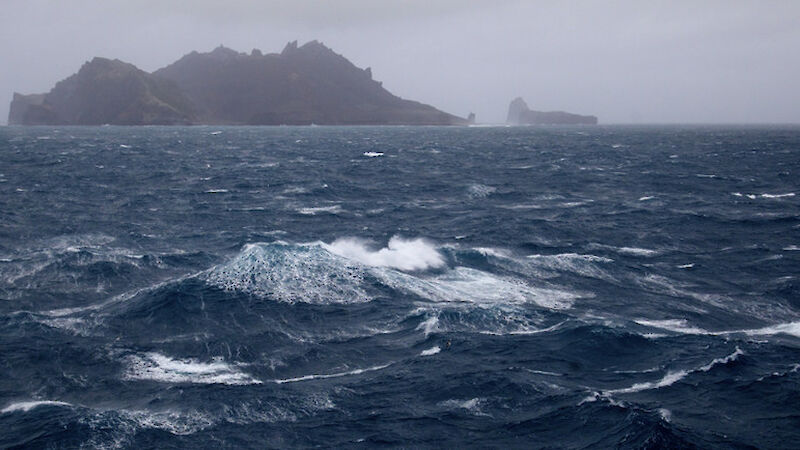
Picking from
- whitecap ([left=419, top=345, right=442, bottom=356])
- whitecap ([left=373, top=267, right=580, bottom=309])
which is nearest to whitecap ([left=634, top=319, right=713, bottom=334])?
whitecap ([left=373, top=267, right=580, bottom=309])

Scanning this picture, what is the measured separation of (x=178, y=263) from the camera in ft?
130

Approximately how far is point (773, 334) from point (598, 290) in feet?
29.1

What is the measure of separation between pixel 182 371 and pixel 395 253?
65.3 ft

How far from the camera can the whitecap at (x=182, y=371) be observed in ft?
76.5

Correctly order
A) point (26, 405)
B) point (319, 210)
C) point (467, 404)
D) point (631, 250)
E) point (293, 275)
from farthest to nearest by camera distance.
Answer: point (319, 210) → point (631, 250) → point (293, 275) → point (467, 404) → point (26, 405)

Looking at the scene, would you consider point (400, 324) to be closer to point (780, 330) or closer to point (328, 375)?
point (328, 375)

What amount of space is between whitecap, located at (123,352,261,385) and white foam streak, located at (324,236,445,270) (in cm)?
1581

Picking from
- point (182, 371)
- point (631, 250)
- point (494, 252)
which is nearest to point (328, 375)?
point (182, 371)

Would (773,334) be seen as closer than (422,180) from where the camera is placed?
Yes

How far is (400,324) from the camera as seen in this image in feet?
96.6

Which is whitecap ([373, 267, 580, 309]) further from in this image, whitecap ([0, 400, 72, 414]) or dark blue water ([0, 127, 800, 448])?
whitecap ([0, 400, 72, 414])

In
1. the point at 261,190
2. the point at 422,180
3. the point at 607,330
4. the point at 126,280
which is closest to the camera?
the point at 607,330

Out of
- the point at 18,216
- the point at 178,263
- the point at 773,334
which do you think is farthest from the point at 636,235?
the point at 18,216

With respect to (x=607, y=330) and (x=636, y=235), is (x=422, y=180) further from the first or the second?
(x=607, y=330)
